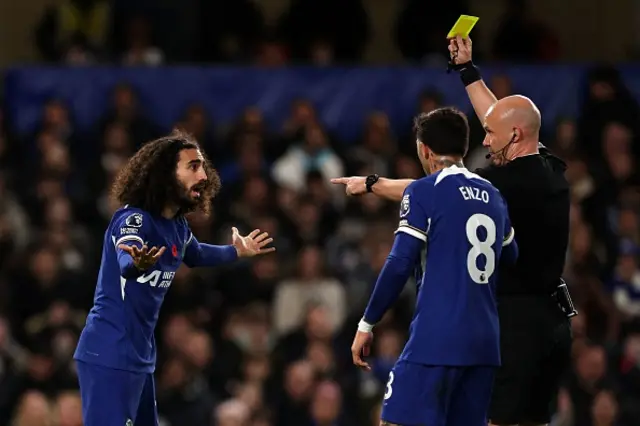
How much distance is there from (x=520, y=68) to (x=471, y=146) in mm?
1120

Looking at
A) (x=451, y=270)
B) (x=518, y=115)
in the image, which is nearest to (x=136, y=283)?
(x=451, y=270)

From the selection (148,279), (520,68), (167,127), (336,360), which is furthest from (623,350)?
(148,279)

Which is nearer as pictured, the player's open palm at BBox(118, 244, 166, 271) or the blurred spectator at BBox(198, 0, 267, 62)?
the player's open palm at BBox(118, 244, 166, 271)

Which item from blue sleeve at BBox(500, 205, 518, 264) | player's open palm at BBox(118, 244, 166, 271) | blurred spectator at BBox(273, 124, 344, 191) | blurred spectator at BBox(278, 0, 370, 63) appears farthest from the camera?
blurred spectator at BBox(278, 0, 370, 63)

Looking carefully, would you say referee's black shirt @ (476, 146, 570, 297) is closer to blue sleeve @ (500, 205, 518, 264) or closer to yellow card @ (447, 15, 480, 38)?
blue sleeve @ (500, 205, 518, 264)

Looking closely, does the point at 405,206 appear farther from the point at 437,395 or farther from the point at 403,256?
the point at 437,395

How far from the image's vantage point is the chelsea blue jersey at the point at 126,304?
721 centimetres

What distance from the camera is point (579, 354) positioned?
1197 centimetres

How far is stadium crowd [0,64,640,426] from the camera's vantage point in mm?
11820

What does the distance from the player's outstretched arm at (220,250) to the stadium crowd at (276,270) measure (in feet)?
11.5

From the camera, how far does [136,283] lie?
726cm

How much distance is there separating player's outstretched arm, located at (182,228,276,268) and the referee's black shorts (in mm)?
1274

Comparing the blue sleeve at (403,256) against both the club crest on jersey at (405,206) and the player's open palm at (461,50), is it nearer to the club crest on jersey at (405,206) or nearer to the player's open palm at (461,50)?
the club crest on jersey at (405,206)

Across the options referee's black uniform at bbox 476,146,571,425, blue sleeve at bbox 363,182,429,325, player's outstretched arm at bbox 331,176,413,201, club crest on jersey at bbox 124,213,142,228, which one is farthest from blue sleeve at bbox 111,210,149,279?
referee's black uniform at bbox 476,146,571,425
